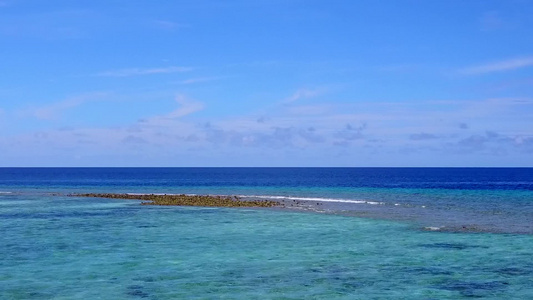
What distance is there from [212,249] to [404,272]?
1142 centimetres

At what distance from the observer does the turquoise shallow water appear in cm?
2269

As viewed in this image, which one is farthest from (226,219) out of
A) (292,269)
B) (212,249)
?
(292,269)

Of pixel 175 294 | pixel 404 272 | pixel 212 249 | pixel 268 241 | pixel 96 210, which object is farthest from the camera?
pixel 96 210

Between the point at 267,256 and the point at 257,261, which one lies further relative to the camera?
the point at 267,256

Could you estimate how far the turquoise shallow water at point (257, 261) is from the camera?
Answer: 22.7 meters

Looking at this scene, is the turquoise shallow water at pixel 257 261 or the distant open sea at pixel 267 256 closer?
the turquoise shallow water at pixel 257 261

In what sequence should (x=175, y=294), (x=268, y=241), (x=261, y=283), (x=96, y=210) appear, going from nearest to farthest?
(x=175, y=294) < (x=261, y=283) < (x=268, y=241) < (x=96, y=210)

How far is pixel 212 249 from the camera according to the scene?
3294cm

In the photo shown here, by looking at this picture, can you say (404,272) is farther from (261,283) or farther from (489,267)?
(261,283)

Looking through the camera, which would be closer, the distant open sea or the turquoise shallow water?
the turquoise shallow water

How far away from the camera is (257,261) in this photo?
28.9 metres

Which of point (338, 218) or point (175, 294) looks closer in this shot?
point (175, 294)

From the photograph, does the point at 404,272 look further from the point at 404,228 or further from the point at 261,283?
the point at 404,228

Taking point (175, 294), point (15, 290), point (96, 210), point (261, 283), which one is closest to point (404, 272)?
point (261, 283)
